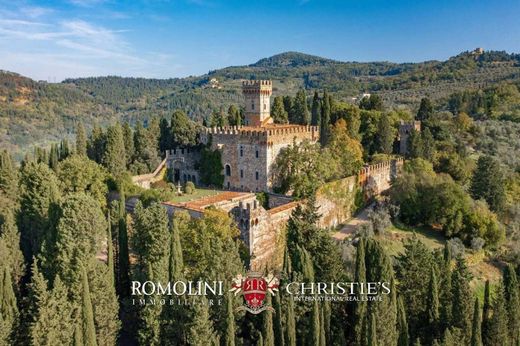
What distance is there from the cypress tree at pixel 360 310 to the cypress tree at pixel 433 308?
315 centimetres

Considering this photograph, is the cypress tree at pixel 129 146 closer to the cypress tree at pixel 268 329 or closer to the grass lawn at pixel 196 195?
the grass lawn at pixel 196 195

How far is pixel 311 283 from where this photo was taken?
2080 cm

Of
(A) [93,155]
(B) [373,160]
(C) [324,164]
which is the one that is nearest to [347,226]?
(C) [324,164]

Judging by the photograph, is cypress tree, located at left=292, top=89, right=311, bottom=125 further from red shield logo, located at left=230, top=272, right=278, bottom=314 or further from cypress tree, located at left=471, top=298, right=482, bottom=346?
cypress tree, located at left=471, top=298, right=482, bottom=346

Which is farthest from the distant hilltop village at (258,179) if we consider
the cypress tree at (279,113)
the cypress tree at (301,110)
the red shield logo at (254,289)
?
the cypress tree at (301,110)

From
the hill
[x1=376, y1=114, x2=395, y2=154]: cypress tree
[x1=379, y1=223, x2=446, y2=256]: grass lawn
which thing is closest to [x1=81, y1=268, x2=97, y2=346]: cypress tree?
[x1=379, y1=223, x2=446, y2=256]: grass lawn

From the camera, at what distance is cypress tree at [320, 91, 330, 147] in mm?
43531

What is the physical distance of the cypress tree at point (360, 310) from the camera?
2011cm

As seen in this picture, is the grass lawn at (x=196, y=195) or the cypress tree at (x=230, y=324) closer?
the cypress tree at (x=230, y=324)

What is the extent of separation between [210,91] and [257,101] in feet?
351

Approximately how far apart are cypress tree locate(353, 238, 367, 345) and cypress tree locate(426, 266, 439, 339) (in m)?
3.15

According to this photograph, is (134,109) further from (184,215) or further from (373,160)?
(184,215)

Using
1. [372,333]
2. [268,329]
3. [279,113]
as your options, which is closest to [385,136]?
[279,113]

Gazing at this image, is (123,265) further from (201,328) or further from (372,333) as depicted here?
(372,333)
